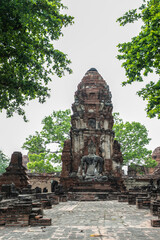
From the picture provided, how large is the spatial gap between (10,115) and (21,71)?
432cm

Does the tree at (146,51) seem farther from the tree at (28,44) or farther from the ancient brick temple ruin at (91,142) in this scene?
the ancient brick temple ruin at (91,142)

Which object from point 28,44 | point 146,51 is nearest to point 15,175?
point 28,44

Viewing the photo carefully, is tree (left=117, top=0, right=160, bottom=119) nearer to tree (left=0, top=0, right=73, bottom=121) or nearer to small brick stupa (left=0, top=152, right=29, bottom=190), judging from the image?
tree (left=0, top=0, right=73, bottom=121)

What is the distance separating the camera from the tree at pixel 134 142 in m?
31.0

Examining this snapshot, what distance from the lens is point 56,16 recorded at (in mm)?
9375

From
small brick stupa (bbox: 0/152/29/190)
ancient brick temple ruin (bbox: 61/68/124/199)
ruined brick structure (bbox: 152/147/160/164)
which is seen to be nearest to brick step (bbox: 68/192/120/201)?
ancient brick temple ruin (bbox: 61/68/124/199)

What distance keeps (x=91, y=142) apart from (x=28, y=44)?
44.4ft

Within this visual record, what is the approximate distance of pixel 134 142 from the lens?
3216cm

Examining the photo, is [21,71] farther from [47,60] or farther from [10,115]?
[10,115]

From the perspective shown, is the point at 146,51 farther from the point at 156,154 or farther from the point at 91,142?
the point at 156,154

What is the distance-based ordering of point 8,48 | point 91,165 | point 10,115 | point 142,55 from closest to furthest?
point 142,55, point 8,48, point 10,115, point 91,165

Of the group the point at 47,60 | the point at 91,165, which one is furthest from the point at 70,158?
the point at 47,60

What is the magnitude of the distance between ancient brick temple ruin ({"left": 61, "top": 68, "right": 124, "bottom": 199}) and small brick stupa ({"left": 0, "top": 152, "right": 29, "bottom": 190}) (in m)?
4.05

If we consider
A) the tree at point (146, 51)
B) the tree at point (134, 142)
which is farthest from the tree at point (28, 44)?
the tree at point (134, 142)
